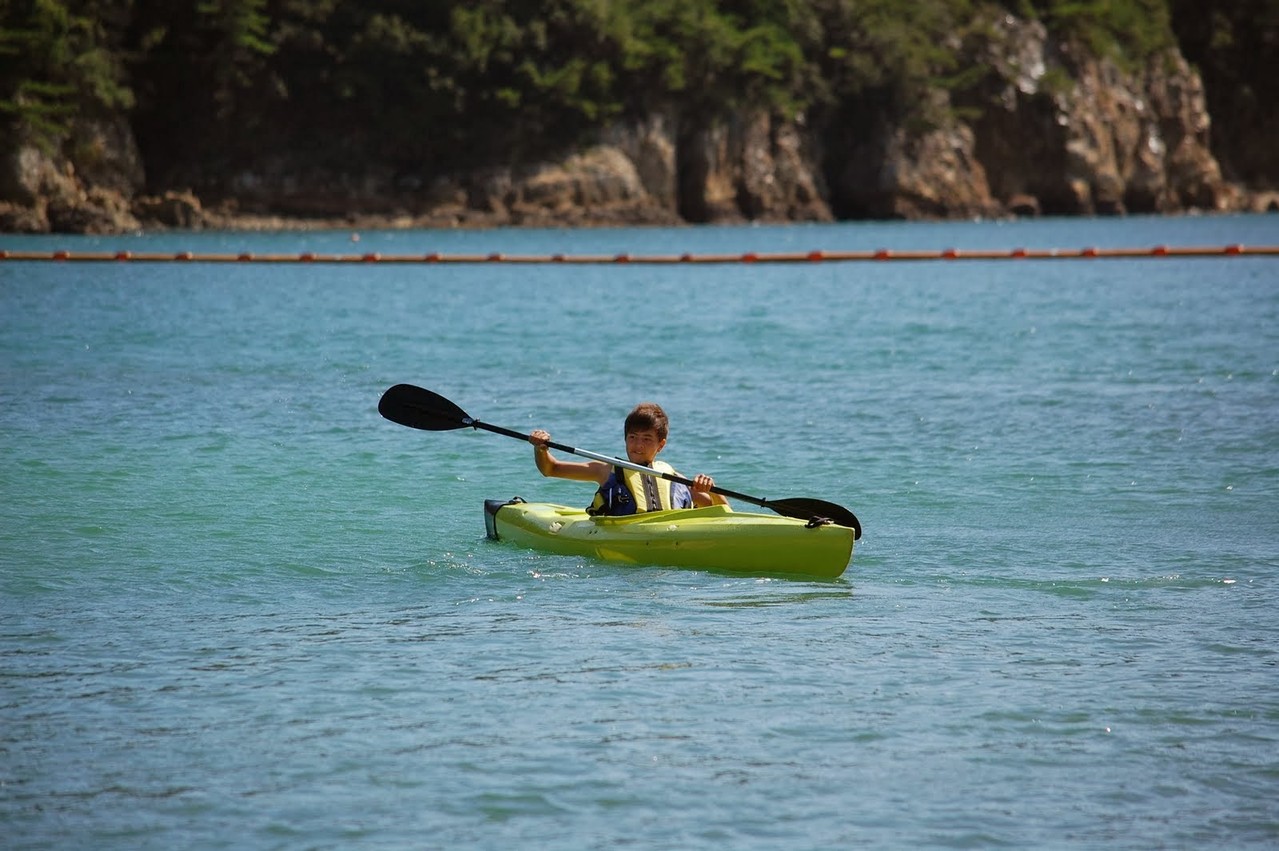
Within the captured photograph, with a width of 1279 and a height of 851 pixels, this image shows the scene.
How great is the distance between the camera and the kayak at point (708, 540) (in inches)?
343

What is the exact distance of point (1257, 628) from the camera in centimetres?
766

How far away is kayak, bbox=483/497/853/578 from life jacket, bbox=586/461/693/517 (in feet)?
0.51

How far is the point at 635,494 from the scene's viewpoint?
30.6 feet

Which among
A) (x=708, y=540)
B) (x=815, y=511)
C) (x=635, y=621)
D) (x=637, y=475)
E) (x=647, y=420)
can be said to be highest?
(x=647, y=420)

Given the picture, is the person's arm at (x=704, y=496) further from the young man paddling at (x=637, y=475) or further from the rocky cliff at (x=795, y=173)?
the rocky cliff at (x=795, y=173)

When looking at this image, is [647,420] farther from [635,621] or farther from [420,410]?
[420,410]

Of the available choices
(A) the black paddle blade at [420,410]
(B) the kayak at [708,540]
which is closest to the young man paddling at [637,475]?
(B) the kayak at [708,540]

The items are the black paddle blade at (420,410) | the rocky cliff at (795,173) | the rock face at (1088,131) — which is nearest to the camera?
the black paddle blade at (420,410)

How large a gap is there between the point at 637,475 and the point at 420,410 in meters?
1.68

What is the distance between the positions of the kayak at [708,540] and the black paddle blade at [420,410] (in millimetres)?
1157

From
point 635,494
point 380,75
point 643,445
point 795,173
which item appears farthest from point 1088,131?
point 643,445

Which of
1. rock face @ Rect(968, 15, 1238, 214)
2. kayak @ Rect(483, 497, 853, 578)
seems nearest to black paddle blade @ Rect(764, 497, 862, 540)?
kayak @ Rect(483, 497, 853, 578)

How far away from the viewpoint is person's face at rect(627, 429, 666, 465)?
9023 mm

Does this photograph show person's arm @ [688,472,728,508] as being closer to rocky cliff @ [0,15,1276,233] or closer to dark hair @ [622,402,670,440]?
dark hair @ [622,402,670,440]
